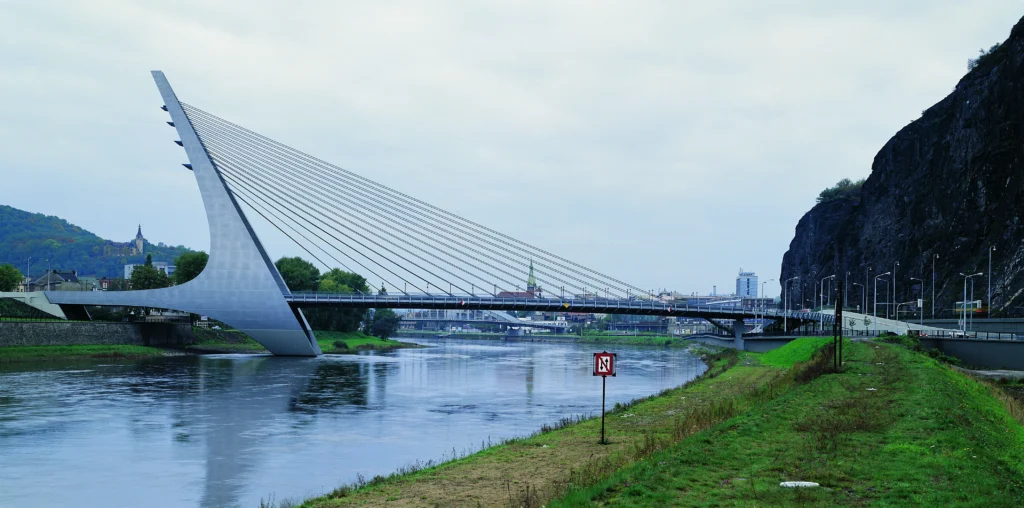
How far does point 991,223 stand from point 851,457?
9305 centimetres

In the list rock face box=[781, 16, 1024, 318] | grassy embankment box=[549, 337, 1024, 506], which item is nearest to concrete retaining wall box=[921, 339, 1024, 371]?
rock face box=[781, 16, 1024, 318]

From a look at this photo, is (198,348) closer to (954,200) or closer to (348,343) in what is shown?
(348,343)

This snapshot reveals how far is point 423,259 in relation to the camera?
7412cm

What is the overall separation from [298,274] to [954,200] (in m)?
87.0

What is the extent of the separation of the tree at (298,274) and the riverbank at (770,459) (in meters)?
91.4

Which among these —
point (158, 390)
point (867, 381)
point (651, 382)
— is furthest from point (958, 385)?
point (158, 390)

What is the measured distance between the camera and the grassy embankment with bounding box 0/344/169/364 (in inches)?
2608

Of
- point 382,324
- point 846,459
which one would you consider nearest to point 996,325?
point 846,459

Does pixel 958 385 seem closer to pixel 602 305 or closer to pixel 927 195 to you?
pixel 602 305

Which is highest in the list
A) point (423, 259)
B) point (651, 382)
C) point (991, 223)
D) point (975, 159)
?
point (975, 159)

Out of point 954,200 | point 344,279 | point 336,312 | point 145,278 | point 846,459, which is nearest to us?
point 846,459

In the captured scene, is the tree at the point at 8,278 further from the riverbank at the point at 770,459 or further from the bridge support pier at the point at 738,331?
the riverbank at the point at 770,459

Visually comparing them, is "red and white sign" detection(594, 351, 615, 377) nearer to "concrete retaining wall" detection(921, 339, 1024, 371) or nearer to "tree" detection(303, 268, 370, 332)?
"concrete retaining wall" detection(921, 339, 1024, 371)

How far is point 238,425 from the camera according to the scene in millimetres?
32031
